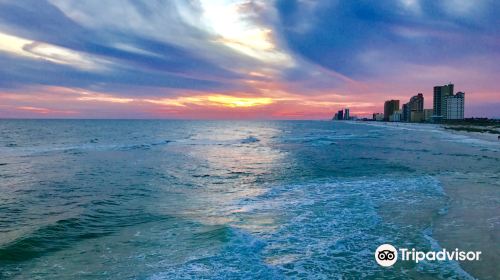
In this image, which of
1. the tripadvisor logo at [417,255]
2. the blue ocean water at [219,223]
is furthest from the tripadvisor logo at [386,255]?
the blue ocean water at [219,223]

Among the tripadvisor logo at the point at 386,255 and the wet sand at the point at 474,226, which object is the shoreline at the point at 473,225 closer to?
the wet sand at the point at 474,226

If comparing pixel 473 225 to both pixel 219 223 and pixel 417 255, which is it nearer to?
pixel 417 255

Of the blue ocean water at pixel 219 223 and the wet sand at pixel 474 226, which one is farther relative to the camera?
the blue ocean water at pixel 219 223

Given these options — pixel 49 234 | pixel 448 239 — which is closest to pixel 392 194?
pixel 448 239

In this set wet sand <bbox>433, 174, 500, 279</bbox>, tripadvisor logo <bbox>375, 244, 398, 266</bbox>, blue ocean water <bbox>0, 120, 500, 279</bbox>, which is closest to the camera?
wet sand <bbox>433, 174, 500, 279</bbox>

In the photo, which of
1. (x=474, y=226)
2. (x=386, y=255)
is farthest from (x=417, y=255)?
(x=474, y=226)

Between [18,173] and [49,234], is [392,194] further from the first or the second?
[18,173]

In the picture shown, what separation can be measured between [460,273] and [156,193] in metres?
13.0

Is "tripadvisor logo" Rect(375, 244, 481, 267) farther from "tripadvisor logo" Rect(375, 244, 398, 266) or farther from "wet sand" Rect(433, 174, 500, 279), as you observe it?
"wet sand" Rect(433, 174, 500, 279)

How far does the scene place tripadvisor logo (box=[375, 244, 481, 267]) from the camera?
25.9 feet

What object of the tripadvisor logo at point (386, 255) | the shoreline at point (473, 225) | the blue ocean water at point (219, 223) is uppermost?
the shoreline at point (473, 225)

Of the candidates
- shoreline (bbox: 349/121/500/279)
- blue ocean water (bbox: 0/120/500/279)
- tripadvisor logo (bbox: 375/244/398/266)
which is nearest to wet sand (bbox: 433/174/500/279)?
shoreline (bbox: 349/121/500/279)

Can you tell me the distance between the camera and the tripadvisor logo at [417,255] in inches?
311

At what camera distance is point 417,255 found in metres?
8.19
